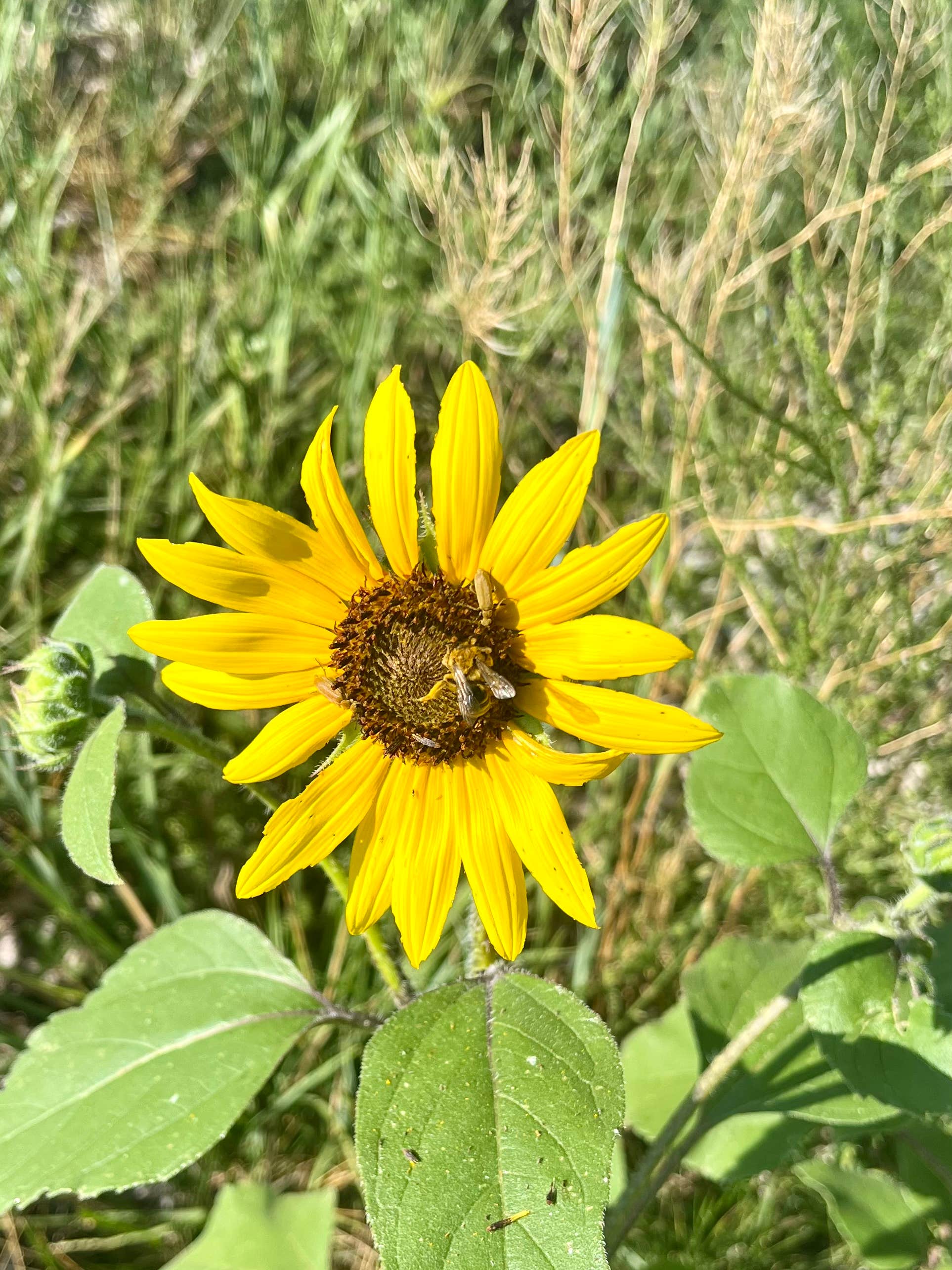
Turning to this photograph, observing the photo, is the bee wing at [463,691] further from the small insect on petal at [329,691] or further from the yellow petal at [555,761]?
the small insect on petal at [329,691]

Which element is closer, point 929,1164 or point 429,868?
point 429,868

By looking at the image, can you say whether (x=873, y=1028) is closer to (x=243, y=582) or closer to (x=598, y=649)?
(x=598, y=649)

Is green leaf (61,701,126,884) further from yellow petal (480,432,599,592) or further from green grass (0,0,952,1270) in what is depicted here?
green grass (0,0,952,1270)

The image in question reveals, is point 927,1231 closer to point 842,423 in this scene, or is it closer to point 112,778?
point 842,423

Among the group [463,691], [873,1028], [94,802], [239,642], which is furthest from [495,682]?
[873,1028]

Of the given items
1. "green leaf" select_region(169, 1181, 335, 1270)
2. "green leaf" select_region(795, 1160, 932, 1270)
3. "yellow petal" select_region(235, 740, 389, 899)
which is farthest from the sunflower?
"green leaf" select_region(795, 1160, 932, 1270)

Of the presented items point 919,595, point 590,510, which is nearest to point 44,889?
point 590,510
